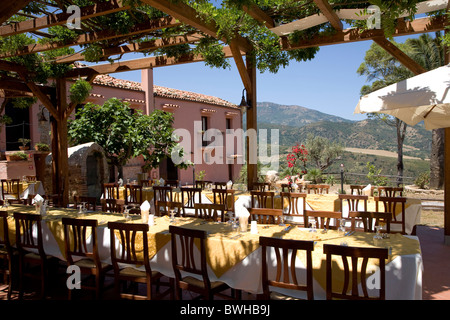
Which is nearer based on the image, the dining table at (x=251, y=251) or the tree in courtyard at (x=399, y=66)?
the dining table at (x=251, y=251)

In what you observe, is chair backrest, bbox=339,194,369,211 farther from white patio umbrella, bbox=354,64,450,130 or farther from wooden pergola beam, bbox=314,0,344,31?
wooden pergola beam, bbox=314,0,344,31

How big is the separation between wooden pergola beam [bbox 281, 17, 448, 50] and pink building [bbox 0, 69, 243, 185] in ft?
22.1

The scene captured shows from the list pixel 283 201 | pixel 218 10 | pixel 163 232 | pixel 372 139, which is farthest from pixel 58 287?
pixel 372 139

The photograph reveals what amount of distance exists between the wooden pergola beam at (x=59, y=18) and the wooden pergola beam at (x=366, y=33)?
11.0 ft

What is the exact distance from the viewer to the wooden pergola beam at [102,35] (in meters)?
5.49

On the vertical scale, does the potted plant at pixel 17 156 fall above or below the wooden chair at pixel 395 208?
above

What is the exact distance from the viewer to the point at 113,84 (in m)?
14.4

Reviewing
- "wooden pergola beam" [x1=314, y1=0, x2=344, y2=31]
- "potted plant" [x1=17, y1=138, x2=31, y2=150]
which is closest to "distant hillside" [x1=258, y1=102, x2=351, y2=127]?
"potted plant" [x1=17, y1=138, x2=31, y2=150]

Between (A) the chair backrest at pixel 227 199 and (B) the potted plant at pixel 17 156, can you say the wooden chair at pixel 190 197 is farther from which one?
(B) the potted plant at pixel 17 156

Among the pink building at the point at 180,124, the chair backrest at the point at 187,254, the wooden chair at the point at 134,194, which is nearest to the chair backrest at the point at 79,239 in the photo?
the chair backrest at the point at 187,254

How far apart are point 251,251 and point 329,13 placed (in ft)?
12.3

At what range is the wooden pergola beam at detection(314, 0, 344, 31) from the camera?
463 cm

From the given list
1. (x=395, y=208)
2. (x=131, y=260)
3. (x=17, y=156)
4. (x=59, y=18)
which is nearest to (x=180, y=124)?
(x=17, y=156)

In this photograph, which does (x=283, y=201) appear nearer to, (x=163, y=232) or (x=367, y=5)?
(x=163, y=232)
